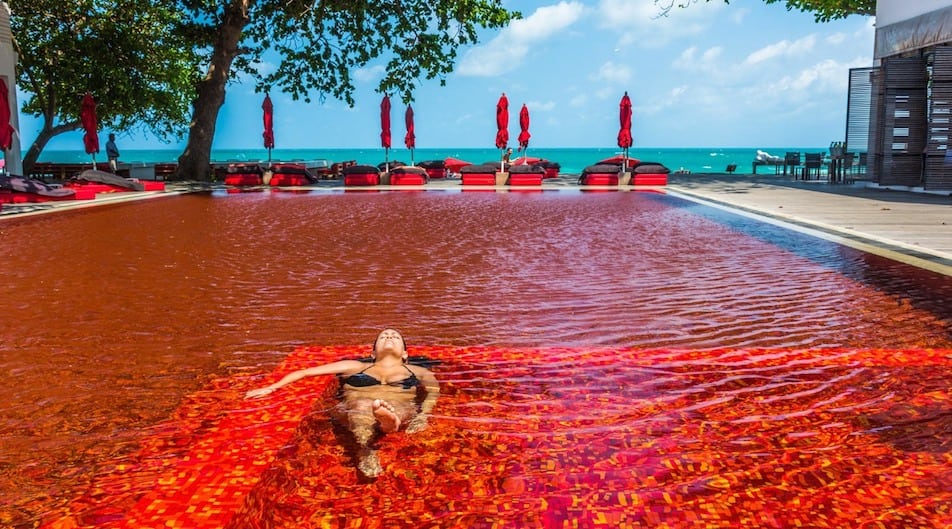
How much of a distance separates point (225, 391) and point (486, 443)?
1659mm

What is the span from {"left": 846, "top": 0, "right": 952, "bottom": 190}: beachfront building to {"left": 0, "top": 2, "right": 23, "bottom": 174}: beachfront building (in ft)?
78.6

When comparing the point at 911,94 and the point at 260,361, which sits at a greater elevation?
the point at 911,94

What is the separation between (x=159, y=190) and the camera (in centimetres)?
2209

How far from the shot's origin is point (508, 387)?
4.33 meters

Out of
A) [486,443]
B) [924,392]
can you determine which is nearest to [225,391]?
[486,443]

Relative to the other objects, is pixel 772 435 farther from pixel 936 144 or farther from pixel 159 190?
pixel 159 190

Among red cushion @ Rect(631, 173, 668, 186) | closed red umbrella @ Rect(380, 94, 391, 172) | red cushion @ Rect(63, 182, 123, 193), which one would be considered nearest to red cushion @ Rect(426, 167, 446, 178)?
closed red umbrella @ Rect(380, 94, 391, 172)

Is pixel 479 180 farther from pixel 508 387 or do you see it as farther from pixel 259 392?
pixel 259 392

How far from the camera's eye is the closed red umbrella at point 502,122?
85.0ft

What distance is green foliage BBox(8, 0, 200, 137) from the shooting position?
82.8ft

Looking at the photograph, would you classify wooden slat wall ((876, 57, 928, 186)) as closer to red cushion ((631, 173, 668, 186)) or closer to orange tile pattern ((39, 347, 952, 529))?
red cushion ((631, 173, 668, 186))

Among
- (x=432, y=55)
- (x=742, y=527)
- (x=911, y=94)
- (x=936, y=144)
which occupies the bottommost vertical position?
(x=742, y=527)

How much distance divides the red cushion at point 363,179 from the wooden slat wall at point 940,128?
1627 cm

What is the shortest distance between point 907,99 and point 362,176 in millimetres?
16359
